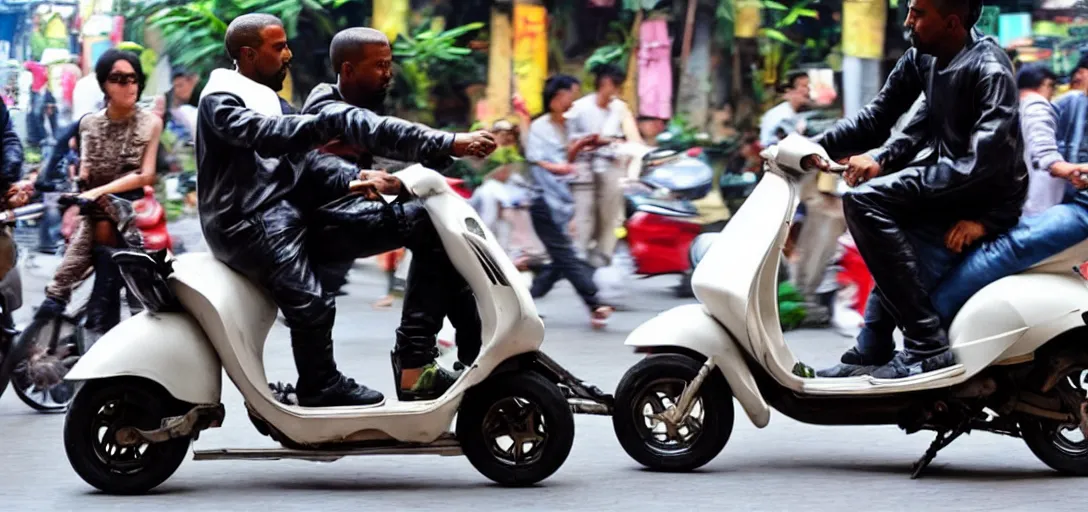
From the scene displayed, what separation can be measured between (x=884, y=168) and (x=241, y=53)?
102 inches

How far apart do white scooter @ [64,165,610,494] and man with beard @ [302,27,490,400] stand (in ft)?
0.61

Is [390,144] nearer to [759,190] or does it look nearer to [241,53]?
[241,53]

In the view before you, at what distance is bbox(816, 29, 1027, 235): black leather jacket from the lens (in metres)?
7.09

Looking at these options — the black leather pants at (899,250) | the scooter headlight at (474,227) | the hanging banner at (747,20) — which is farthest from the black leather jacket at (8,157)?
the hanging banner at (747,20)

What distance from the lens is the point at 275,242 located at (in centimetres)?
687

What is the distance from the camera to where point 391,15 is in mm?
14602

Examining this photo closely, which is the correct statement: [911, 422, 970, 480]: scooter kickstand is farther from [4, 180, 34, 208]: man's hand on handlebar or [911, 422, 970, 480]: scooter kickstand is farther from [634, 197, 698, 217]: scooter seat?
[634, 197, 698, 217]: scooter seat

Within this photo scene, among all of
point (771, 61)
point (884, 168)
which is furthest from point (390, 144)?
point (771, 61)

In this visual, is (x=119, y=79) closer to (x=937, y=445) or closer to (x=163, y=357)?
(x=163, y=357)

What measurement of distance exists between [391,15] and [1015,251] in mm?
8195

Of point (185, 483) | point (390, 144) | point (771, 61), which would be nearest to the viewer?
point (390, 144)

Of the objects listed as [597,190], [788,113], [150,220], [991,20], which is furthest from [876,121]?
[991,20]

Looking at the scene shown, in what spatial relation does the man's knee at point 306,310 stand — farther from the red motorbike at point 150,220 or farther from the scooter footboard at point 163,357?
the red motorbike at point 150,220

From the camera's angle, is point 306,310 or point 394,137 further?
point 306,310
